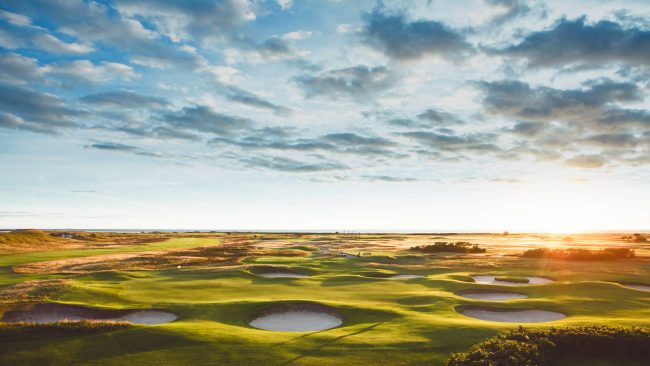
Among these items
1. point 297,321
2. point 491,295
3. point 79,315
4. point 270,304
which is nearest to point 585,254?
point 491,295

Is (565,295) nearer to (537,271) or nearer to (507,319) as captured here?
(507,319)

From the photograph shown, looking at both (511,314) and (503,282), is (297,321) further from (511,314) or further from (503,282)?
(503,282)

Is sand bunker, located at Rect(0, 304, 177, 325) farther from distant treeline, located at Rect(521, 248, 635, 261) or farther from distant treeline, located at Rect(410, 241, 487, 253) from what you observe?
distant treeline, located at Rect(410, 241, 487, 253)

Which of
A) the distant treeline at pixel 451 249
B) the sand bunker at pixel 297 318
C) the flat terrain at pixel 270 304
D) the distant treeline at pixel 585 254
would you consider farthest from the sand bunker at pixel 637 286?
the distant treeline at pixel 451 249

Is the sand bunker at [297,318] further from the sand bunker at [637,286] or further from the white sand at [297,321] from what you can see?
the sand bunker at [637,286]

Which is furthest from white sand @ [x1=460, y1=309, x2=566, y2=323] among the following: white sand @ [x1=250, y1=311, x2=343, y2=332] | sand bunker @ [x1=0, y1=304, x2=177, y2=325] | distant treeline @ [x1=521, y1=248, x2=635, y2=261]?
distant treeline @ [x1=521, y1=248, x2=635, y2=261]

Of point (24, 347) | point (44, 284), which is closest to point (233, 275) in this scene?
point (44, 284)

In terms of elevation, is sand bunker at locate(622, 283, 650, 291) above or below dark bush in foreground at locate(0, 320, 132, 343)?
below
